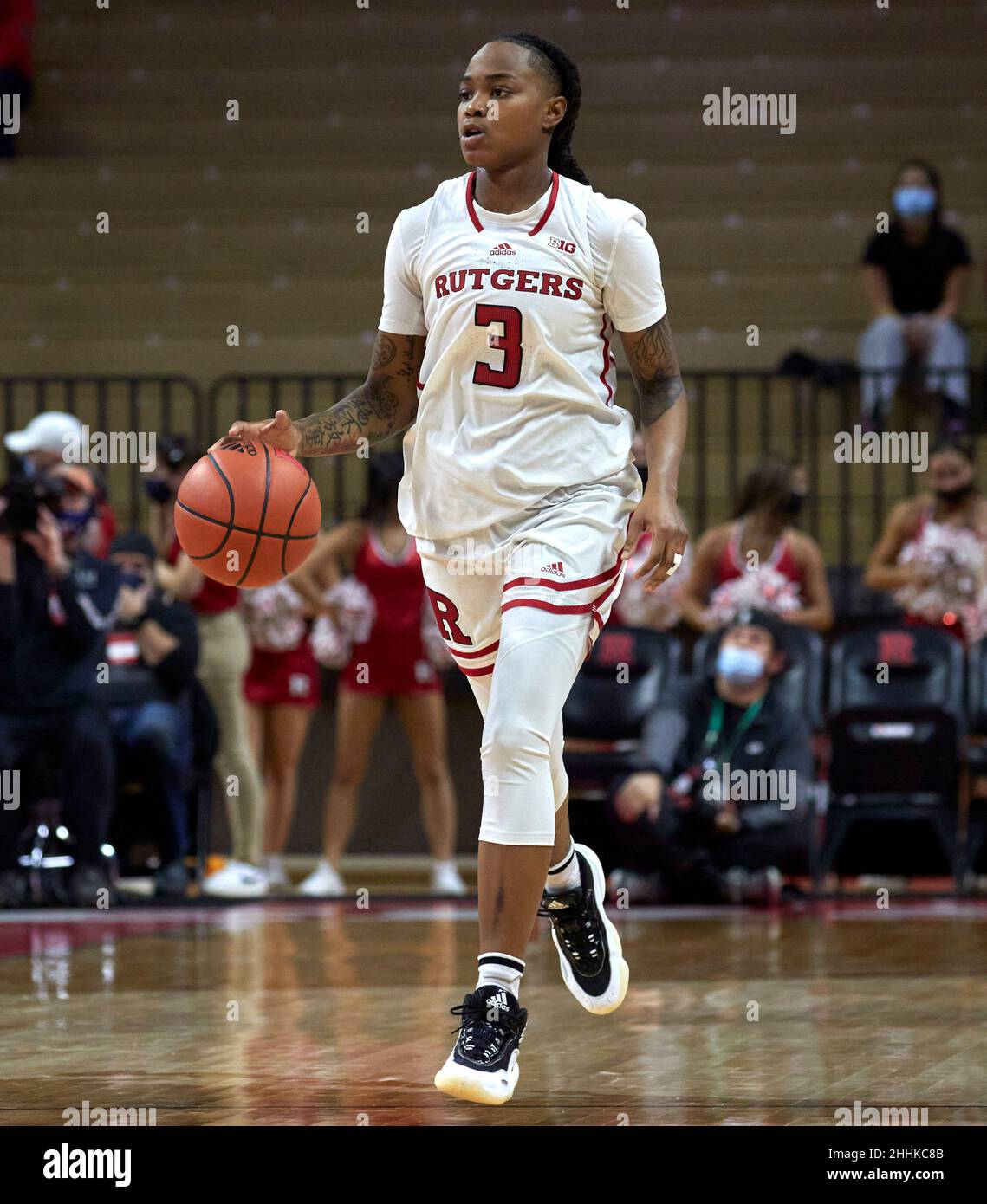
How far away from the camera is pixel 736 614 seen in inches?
363

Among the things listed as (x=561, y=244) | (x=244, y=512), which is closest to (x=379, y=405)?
(x=244, y=512)

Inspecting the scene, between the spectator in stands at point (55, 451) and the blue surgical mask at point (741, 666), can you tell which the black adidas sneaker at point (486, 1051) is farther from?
the spectator in stands at point (55, 451)

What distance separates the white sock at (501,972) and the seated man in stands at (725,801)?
4.43 m

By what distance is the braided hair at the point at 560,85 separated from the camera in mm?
4590

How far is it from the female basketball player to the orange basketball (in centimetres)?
7

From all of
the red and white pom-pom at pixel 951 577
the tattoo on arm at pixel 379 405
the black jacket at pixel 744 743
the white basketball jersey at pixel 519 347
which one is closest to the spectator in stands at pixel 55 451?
the black jacket at pixel 744 743

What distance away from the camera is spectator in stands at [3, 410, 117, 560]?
365 inches

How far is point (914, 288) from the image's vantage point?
12.4m

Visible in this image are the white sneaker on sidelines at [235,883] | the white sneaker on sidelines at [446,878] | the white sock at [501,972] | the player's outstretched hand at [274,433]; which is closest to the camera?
the white sock at [501,972]

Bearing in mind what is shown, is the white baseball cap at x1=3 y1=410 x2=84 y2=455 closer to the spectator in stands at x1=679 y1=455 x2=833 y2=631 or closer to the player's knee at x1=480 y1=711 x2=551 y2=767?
the spectator in stands at x1=679 y1=455 x2=833 y2=631

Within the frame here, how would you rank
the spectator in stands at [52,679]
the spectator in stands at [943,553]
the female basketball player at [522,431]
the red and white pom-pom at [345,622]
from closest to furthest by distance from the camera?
the female basketball player at [522,431] < the spectator in stands at [52,679] < the spectator in stands at [943,553] < the red and white pom-pom at [345,622]

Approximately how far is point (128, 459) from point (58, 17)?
6.58 m
